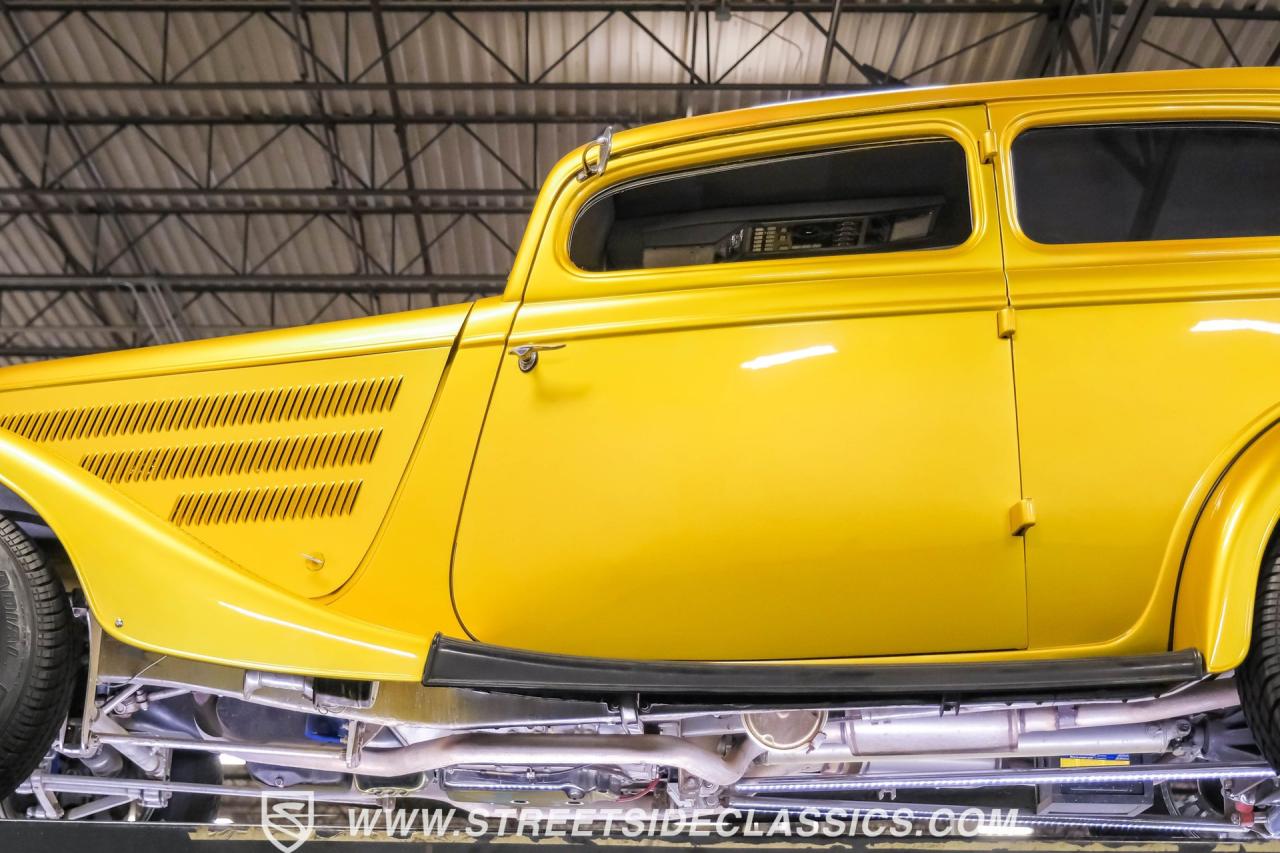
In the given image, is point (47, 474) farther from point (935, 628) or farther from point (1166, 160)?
point (1166, 160)

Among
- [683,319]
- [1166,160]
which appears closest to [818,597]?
[683,319]

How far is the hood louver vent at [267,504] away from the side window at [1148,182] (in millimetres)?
2030

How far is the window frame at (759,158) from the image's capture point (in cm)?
253

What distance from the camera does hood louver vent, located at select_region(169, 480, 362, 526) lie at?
260 cm

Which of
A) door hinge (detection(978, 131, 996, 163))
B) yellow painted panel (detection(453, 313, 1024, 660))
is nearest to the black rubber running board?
yellow painted panel (detection(453, 313, 1024, 660))

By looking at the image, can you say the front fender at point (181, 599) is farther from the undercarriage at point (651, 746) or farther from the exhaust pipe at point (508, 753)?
the exhaust pipe at point (508, 753)

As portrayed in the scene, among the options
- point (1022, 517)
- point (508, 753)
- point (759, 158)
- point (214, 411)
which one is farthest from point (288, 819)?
point (759, 158)

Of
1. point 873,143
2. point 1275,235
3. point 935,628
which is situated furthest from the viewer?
point 873,143

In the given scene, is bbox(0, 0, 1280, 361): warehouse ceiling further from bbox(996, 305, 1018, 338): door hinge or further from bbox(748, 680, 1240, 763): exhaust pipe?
bbox(748, 680, 1240, 763): exhaust pipe

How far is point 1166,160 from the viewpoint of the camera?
2.56 m

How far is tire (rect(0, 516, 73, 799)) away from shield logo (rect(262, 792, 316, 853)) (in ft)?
1.99

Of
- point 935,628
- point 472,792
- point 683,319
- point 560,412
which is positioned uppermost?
point 683,319

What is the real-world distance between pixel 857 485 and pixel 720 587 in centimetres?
43

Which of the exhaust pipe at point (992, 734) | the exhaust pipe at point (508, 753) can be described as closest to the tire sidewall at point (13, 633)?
the exhaust pipe at point (508, 753)
